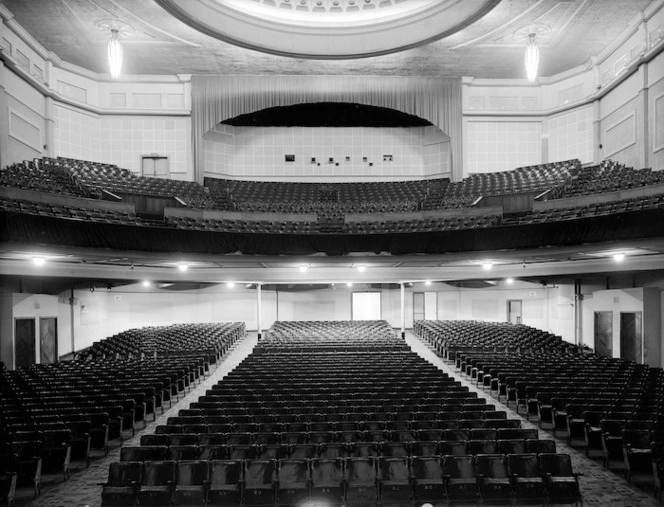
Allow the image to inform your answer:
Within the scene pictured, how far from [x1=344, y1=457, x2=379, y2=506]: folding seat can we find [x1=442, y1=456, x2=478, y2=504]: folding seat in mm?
880

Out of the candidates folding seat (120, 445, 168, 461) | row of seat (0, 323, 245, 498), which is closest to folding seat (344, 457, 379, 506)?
folding seat (120, 445, 168, 461)

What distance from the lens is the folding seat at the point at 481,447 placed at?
709 cm

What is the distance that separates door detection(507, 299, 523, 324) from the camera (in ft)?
87.0

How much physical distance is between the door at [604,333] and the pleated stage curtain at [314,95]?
11965 millimetres

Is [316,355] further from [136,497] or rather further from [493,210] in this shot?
[493,210]

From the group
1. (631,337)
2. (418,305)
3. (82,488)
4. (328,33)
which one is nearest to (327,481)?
(82,488)

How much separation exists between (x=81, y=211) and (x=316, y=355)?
8.85 m

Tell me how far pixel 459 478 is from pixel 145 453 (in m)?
4.10

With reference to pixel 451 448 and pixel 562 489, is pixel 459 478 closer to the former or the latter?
pixel 451 448

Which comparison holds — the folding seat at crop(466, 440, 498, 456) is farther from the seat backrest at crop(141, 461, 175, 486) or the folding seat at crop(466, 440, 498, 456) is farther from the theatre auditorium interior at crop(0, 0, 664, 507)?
the seat backrest at crop(141, 461, 175, 486)

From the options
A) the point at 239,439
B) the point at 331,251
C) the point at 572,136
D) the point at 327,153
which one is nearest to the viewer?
the point at 239,439

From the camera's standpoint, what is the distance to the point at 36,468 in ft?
22.6

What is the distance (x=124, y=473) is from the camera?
627 centimetres

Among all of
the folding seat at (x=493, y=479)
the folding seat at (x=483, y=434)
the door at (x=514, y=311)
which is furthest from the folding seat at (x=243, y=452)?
the door at (x=514, y=311)
